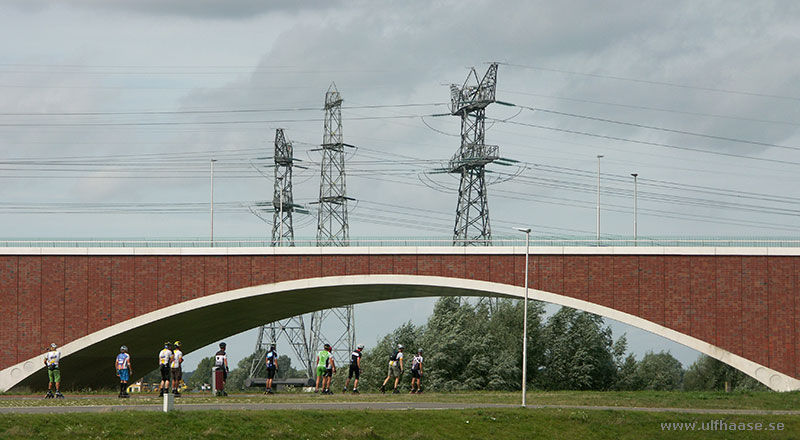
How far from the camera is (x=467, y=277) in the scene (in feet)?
158

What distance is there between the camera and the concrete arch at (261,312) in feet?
153

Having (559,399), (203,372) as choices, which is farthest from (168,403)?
(203,372)

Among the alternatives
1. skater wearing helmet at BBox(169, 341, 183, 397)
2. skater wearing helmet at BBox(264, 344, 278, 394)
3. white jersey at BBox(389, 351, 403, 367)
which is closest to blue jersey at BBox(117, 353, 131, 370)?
skater wearing helmet at BBox(169, 341, 183, 397)

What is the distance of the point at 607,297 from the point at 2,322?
30.1m

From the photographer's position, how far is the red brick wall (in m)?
45.9

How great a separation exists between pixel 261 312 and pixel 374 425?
28040mm

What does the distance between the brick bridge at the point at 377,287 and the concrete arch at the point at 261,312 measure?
0.23ft

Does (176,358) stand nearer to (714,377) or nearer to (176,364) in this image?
(176,364)

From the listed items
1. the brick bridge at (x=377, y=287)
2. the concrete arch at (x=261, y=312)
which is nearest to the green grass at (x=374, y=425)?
the concrete arch at (x=261, y=312)

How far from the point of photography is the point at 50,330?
162ft

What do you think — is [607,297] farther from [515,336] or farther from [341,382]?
[341,382]

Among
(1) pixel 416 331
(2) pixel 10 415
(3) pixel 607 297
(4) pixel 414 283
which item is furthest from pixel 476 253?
(2) pixel 10 415

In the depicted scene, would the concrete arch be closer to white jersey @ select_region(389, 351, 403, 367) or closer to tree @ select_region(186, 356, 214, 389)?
white jersey @ select_region(389, 351, 403, 367)

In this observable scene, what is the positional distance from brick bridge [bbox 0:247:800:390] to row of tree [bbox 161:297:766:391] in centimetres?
608
